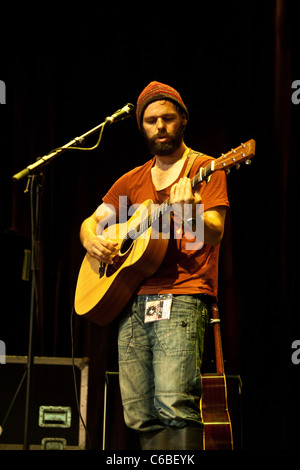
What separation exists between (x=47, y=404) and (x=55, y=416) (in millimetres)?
89

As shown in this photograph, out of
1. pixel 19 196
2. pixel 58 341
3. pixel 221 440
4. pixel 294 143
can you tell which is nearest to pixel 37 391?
pixel 58 341

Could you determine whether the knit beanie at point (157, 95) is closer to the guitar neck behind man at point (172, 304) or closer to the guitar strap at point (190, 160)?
the guitar neck behind man at point (172, 304)

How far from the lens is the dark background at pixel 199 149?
3826 mm

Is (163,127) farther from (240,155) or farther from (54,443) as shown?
(54,443)

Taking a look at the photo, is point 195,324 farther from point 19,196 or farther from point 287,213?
point 19,196

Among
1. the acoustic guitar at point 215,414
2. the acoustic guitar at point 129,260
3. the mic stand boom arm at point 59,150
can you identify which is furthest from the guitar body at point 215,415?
the mic stand boom arm at point 59,150

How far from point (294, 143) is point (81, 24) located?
7.19 feet

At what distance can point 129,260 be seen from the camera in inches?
110

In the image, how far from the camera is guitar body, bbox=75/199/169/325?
105 inches

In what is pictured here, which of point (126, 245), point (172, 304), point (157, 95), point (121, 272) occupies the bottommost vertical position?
point (172, 304)

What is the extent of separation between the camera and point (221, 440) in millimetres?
3027

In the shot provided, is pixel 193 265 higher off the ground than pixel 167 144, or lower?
lower

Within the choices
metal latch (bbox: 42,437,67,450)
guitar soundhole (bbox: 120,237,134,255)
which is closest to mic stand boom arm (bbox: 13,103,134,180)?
guitar soundhole (bbox: 120,237,134,255)

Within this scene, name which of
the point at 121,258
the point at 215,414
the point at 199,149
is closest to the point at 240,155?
the point at 121,258
